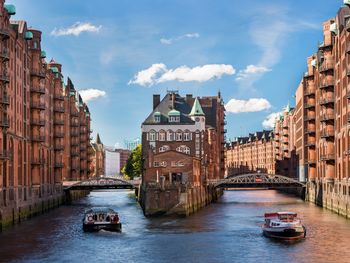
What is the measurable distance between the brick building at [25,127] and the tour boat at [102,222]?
30.3 feet

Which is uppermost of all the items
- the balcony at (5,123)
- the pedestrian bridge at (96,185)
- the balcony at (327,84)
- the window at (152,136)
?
the balcony at (327,84)

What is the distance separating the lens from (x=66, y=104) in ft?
505

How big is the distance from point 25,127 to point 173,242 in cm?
3627

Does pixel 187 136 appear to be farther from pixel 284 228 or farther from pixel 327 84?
pixel 284 228

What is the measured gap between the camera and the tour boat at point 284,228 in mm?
67925

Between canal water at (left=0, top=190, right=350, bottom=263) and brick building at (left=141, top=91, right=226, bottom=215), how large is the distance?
4.31m

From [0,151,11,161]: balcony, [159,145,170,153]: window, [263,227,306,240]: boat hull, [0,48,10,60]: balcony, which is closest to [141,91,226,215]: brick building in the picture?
[159,145,170,153]: window

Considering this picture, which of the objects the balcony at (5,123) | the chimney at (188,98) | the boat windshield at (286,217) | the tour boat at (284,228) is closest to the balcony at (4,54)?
the balcony at (5,123)

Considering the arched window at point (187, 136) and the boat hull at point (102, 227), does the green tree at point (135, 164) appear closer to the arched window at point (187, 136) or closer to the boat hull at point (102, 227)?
the arched window at point (187, 136)

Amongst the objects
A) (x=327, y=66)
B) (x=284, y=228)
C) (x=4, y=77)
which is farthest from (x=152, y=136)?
(x=284, y=228)

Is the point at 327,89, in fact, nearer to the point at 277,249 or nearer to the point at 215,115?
the point at 277,249

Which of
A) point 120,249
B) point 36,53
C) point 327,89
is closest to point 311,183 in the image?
point 327,89

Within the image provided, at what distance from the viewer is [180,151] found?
441 feet

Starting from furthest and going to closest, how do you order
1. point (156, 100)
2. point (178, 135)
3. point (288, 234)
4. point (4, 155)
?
point (156, 100) → point (178, 135) → point (4, 155) → point (288, 234)
